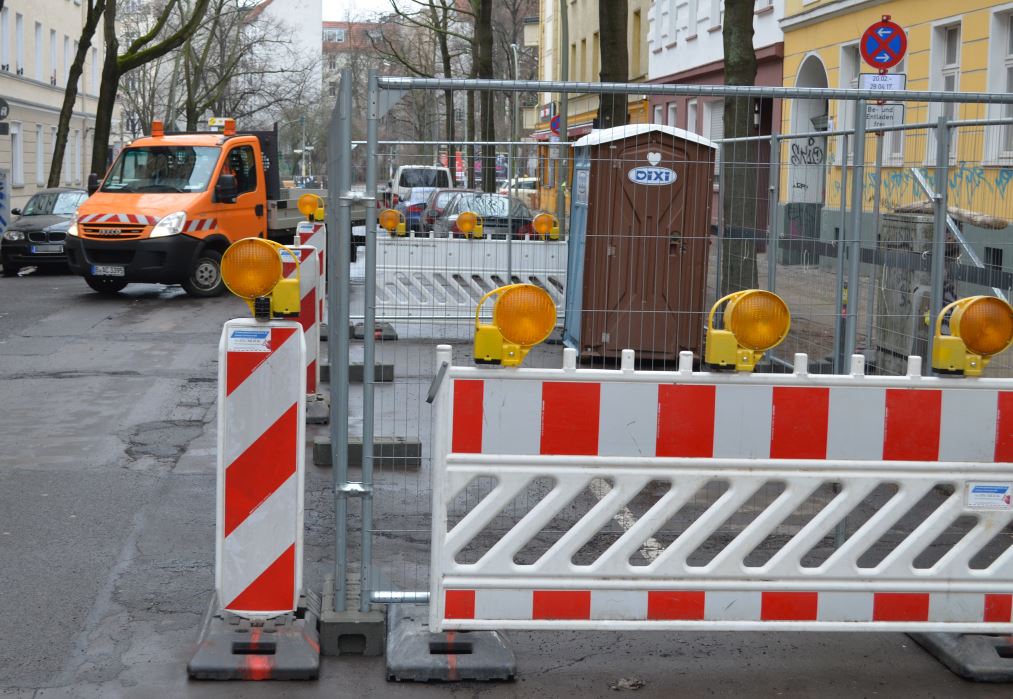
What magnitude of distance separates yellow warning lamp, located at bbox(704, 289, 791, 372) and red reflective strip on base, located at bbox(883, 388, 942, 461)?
19.5 inches

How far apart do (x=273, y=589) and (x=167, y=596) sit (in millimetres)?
1032

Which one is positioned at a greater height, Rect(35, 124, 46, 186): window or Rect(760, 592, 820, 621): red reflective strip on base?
Rect(35, 124, 46, 186): window

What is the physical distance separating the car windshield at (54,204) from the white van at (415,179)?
20716 millimetres

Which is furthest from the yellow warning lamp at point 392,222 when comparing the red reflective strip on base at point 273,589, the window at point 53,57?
the window at point 53,57

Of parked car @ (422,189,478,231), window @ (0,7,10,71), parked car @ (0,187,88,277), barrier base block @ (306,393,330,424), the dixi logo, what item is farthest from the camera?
window @ (0,7,10,71)

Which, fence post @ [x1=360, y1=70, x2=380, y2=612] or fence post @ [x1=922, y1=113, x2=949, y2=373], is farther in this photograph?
fence post @ [x1=922, y1=113, x2=949, y2=373]

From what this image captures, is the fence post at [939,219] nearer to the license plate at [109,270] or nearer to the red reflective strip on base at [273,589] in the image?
the red reflective strip on base at [273,589]

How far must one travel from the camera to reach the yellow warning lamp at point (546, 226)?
9.24 meters

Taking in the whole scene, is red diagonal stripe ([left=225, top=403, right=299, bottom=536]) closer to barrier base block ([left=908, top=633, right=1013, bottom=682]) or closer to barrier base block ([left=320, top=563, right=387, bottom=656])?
barrier base block ([left=320, top=563, right=387, bottom=656])

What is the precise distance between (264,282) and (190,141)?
17040 millimetres

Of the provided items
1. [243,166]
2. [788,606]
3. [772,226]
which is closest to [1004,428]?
[788,606]


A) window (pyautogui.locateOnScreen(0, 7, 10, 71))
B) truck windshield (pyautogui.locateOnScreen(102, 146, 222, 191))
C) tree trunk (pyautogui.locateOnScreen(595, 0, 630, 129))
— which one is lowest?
truck windshield (pyautogui.locateOnScreen(102, 146, 222, 191))

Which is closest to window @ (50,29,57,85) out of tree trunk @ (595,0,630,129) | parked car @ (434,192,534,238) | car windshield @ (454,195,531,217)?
tree trunk @ (595,0,630,129)

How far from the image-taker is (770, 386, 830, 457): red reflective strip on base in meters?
5.06
